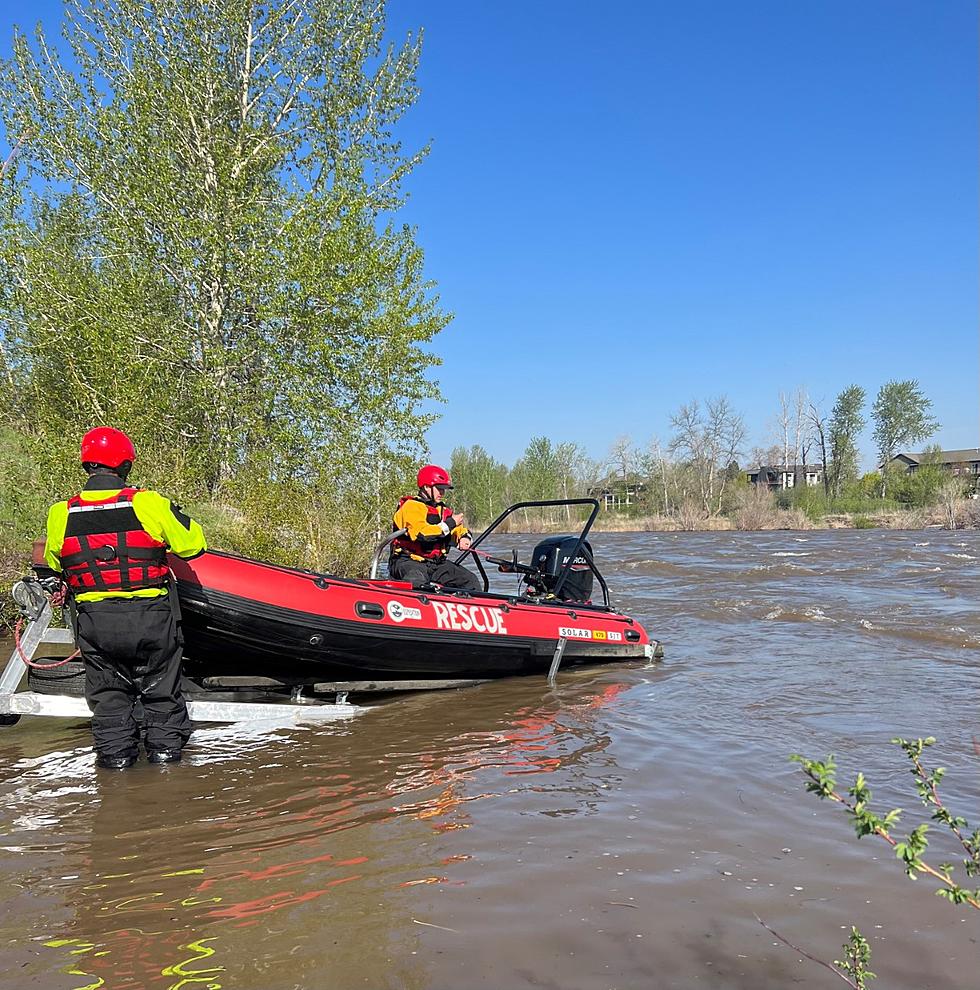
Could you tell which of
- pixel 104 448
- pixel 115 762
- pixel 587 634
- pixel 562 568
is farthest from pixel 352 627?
pixel 562 568

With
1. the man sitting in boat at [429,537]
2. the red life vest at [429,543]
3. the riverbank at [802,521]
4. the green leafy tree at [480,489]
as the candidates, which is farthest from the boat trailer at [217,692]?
the green leafy tree at [480,489]

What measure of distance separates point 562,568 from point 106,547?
13.6ft

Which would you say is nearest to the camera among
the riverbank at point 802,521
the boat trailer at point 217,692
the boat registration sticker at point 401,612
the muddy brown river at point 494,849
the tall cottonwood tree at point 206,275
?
the muddy brown river at point 494,849

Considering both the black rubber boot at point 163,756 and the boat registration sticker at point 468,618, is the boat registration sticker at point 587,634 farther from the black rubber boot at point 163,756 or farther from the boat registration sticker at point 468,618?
the black rubber boot at point 163,756

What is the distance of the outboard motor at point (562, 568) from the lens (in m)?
7.09

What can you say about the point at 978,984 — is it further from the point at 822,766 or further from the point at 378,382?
the point at 378,382

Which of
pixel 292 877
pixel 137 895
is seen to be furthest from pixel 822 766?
pixel 137 895

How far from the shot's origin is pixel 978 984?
6.72 ft

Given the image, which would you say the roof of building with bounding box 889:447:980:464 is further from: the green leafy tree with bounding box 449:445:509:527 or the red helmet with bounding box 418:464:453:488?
the red helmet with bounding box 418:464:453:488

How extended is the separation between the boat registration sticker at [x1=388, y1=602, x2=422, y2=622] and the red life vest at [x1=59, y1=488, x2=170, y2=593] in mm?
1811

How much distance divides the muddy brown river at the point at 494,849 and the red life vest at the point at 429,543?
46.6 inches

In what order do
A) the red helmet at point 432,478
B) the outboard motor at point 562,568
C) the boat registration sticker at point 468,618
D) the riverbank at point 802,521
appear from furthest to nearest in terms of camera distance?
the riverbank at point 802,521, the outboard motor at point 562,568, the red helmet at point 432,478, the boat registration sticker at point 468,618

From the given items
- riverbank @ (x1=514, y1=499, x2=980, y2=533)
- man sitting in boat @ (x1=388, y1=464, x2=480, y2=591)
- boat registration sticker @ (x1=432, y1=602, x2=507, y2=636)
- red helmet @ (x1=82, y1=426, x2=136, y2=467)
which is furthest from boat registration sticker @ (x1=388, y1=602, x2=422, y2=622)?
riverbank @ (x1=514, y1=499, x2=980, y2=533)

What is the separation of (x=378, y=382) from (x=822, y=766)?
11912 millimetres
